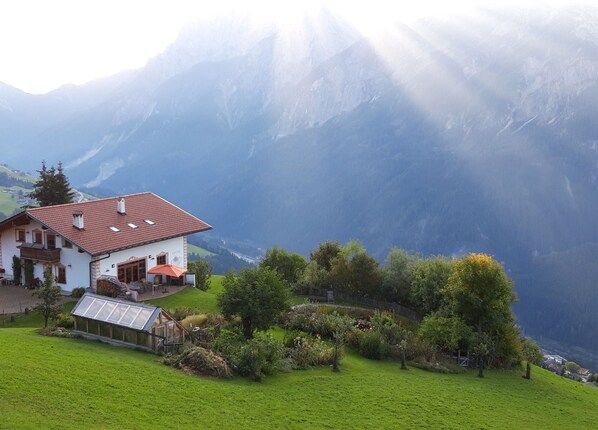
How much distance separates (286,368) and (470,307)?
1547 cm

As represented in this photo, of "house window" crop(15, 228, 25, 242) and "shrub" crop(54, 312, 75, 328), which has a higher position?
"house window" crop(15, 228, 25, 242)

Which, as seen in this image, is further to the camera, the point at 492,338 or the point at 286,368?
the point at 492,338

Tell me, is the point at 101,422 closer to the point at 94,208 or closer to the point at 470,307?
the point at 470,307

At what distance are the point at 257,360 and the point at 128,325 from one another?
6.35 meters

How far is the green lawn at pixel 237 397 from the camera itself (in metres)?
17.0

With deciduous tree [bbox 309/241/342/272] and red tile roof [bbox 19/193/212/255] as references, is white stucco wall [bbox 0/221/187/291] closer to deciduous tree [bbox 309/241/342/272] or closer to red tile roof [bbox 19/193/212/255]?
red tile roof [bbox 19/193/212/255]

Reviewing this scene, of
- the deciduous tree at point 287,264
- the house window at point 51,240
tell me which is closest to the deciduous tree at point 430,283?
the deciduous tree at point 287,264

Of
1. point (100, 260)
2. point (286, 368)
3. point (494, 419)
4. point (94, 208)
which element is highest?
point (94, 208)

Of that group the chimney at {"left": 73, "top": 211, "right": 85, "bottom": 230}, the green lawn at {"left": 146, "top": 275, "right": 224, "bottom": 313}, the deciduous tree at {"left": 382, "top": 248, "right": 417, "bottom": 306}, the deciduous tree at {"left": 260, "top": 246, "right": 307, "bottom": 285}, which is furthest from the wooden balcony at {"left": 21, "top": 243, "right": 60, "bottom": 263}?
the deciduous tree at {"left": 382, "top": 248, "right": 417, "bottom": 306}

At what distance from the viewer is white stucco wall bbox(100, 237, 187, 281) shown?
4264 centimetres

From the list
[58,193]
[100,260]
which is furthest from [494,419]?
[58,193]

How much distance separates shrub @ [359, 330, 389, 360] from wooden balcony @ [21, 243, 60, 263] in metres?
24.3

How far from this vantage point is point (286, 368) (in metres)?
25.9

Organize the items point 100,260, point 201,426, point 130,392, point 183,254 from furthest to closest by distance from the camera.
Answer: point 183,254
point 100,260
point 130,392
point 201,426
